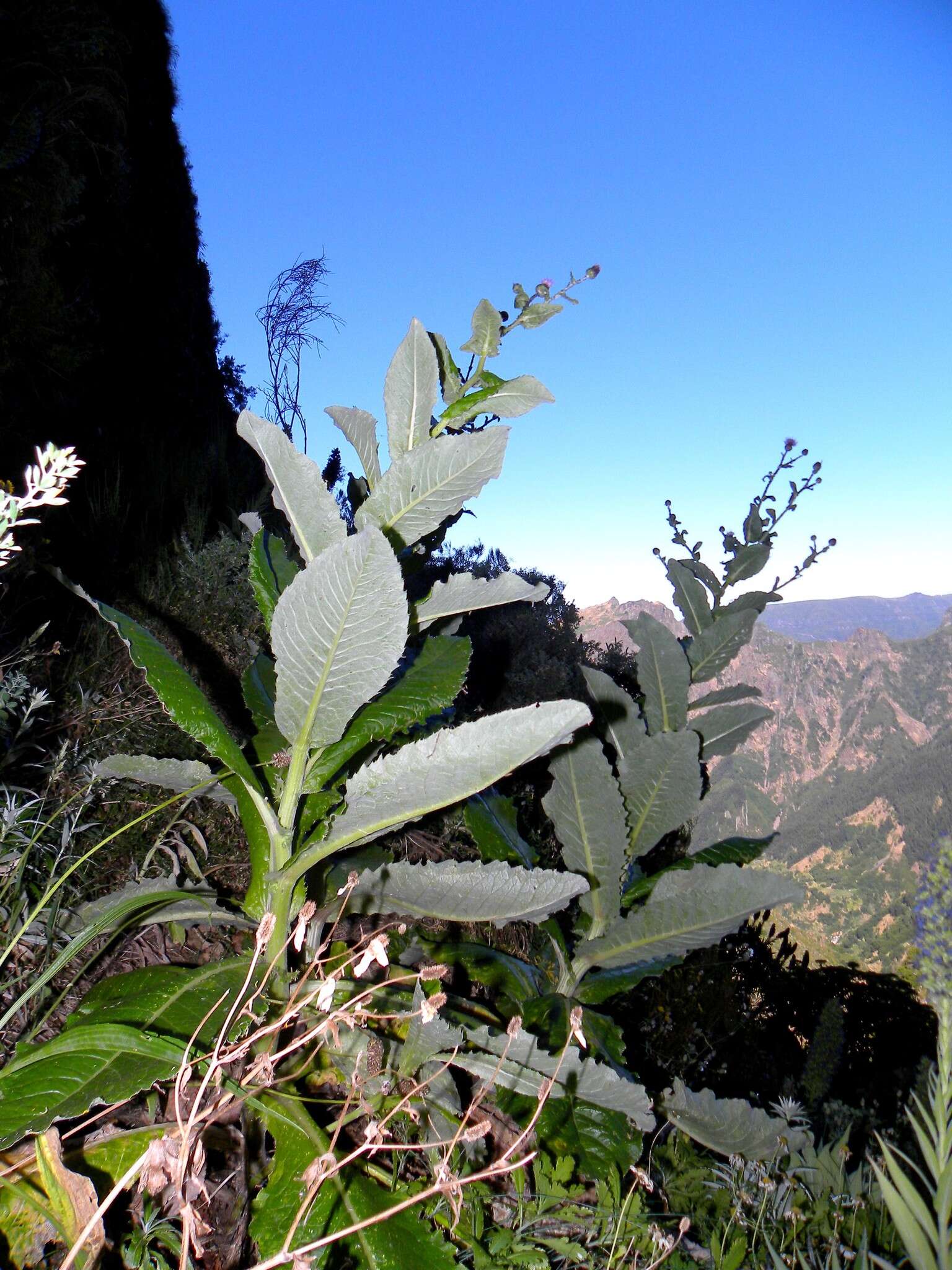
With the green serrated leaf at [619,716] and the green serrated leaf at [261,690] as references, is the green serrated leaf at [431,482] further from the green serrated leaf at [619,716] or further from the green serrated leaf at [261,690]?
the green serrated leaf at [619,716]

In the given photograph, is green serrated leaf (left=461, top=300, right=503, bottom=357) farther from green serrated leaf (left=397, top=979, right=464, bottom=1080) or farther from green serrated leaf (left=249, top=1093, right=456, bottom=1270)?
green serrated leaf (left=249, top=1093, right=456, bottom=1270)

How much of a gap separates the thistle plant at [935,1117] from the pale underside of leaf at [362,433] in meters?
0.92

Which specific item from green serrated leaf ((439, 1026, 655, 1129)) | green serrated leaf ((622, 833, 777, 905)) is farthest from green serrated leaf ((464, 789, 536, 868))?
green serrated leaf ((439, 1026, 655, 1129))

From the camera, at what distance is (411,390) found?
3.82ft

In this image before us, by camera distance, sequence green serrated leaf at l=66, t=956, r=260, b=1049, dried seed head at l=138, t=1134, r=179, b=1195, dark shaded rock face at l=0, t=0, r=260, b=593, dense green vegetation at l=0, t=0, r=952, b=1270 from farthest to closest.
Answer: dark shaded rock face at l=0, t=0, r=260, b=593
green serrated leaf at l=66, t=956, r=260, b=1049
dense green vegetation at l=0, t=0, r=952, b=1270
dried seed head at l=138, t=1134, r=179, b=1195

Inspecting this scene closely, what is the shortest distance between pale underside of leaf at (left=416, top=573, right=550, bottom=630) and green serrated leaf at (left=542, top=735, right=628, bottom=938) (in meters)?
0.40

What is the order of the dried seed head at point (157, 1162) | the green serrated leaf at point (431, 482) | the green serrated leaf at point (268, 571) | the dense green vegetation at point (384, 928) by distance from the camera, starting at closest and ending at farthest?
1. the dried seed head at point (157, 1162)
2. the dense green vegetation at point (384, 928)
3. the green serrated leaf at point (431, 482)
4. the green serrated leaf at point (268, 571)

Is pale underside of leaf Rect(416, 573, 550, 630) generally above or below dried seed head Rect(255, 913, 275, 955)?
above

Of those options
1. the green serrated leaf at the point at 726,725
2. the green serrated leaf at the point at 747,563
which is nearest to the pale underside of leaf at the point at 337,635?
the green serrated leaf at the point at 726,725

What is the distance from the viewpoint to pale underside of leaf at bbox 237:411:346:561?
103cm

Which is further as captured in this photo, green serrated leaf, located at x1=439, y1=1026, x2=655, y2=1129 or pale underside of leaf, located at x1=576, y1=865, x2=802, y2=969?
pale underside of leaf, located at x1=576, y1=865, x2=802, y2=969

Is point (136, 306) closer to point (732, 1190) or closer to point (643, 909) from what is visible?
point (643, 909)

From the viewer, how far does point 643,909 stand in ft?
4.34

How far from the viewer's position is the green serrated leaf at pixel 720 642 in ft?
5.93
